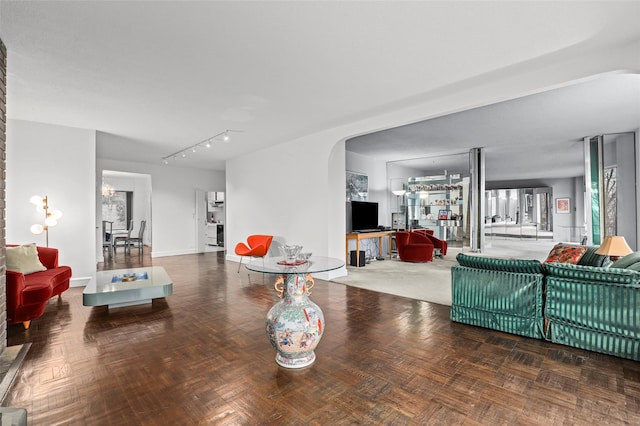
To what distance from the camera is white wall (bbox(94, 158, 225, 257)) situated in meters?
9.41

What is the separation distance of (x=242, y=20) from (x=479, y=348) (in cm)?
348

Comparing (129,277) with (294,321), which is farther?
(129,277)

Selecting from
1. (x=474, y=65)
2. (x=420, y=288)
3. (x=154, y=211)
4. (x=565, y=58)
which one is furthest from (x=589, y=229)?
(x=154, y=211)

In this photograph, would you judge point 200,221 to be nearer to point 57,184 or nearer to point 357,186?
point 57,184

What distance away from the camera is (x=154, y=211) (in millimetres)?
9469

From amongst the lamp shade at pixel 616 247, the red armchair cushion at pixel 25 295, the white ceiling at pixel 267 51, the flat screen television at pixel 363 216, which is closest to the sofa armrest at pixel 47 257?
the red armchair cushion at pixel 25 295

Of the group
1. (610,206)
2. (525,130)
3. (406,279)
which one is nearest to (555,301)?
(406,279)

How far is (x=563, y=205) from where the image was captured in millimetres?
13719

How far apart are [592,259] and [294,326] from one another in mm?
3562

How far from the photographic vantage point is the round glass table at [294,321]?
2.56m

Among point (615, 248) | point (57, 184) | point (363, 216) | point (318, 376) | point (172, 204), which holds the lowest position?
point (318, 376)

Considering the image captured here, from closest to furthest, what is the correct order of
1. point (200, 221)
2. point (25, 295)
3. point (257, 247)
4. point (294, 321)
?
point (294, 321), point (25, 295), point (257, 247), point (200, 221)

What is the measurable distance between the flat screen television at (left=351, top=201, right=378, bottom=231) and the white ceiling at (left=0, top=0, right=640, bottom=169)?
3.31 meters

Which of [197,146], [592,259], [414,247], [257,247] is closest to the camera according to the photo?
[592,259]
